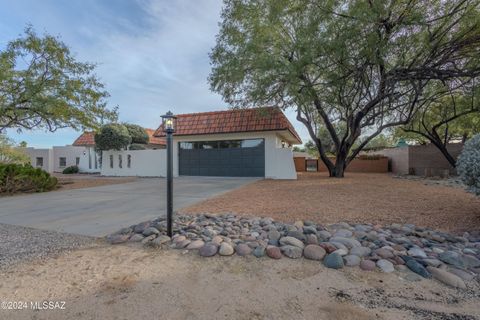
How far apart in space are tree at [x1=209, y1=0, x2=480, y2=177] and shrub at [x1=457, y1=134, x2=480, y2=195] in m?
4.43

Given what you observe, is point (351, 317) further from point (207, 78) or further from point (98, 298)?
point (207, 78)

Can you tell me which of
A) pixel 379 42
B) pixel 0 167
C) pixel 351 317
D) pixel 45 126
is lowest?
pixel 351 317

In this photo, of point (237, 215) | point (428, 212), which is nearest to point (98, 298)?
point (237, 215)

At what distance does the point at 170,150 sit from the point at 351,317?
3.17m

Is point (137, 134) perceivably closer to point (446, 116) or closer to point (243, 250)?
point (243, 250)

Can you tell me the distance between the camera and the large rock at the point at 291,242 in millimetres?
3534

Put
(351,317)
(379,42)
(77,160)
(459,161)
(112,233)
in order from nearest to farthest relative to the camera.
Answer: (351,317)
(112,233)
(459,161)
(379,42)
(77,160)

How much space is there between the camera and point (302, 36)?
28.8ft

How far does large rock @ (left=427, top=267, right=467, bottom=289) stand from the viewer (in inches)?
105

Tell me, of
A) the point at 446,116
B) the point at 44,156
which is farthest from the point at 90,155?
the point at 446,116

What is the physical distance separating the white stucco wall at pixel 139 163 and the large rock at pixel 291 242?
45.4 feet

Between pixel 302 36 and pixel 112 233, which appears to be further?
pixel 302 36

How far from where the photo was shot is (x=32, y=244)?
3924 mm

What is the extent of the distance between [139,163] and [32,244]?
13.9 m
